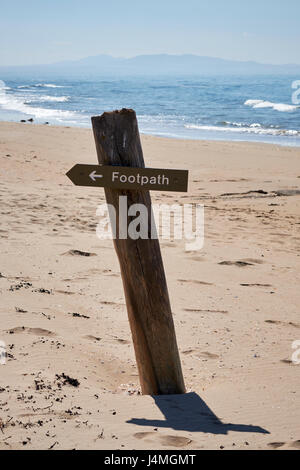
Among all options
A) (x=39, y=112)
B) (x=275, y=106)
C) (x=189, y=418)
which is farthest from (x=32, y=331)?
(x=275, y=106)

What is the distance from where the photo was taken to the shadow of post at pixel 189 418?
10.9 feet

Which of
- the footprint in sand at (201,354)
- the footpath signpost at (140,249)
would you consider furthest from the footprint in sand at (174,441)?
the footprint in sand at (201,354)

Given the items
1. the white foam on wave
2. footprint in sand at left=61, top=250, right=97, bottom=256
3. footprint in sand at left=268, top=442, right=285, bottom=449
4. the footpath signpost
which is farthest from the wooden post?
the white foam on wave

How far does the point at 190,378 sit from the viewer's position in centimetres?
438

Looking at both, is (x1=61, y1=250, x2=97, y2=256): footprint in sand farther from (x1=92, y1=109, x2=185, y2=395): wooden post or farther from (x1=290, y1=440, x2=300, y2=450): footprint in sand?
(x1=290, y1=440, x2=300, y2=450): footprint in sand

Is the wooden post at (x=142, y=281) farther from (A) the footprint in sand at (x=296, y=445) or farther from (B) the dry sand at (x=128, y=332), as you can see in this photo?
(A) the footprint in sand at (x=296, y=445)

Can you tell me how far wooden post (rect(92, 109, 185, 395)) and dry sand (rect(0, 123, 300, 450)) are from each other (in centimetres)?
19

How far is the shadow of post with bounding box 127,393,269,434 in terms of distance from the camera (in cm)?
333

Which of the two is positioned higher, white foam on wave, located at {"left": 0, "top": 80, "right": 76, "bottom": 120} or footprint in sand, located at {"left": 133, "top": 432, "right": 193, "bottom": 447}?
white foam on wave, located at {"left": 0, "top": 80, "right": 76, "bottom": 120}

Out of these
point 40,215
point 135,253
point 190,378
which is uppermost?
point 135,253

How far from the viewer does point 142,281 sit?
3.69 meters
